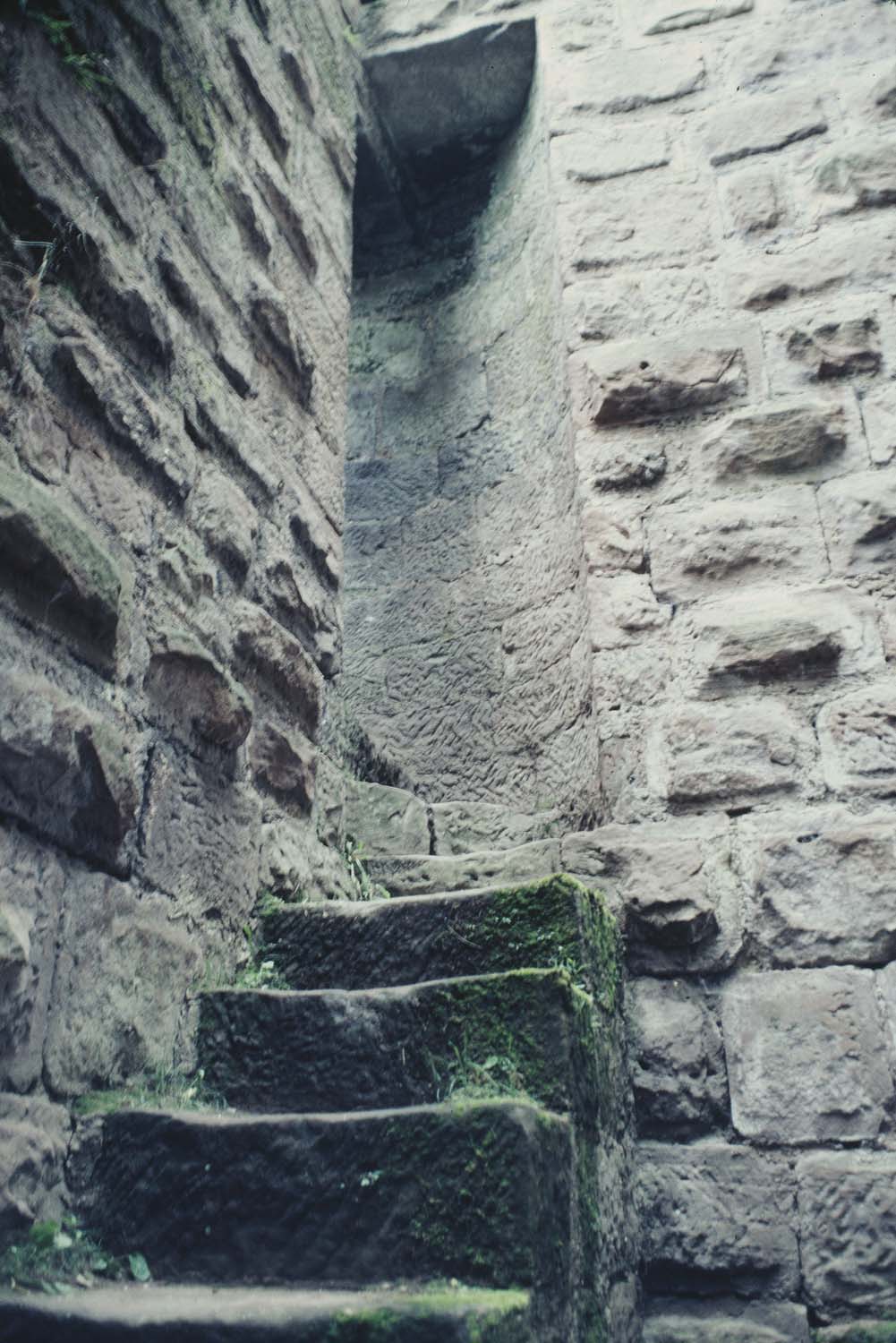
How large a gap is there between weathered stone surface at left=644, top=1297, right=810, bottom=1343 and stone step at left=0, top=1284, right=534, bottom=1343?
682 millimetres

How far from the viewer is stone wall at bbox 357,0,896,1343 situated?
1.63 meters

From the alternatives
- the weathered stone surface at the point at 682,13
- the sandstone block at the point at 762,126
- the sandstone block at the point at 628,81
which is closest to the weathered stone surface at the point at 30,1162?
the sandstone block at the point at 762,126

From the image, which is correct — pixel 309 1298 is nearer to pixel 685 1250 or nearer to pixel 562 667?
pixel 685 1250

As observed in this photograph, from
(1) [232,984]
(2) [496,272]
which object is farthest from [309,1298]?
(2) [496,272]

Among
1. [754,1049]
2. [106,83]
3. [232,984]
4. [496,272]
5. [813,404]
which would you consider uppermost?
[496,272]

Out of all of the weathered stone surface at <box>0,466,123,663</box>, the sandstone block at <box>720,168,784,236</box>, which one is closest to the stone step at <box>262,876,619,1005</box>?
the weathered stone surface at <box>0,466,123,663</box>

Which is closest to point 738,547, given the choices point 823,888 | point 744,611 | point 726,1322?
point 744,611

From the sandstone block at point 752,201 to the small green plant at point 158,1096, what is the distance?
207 cm

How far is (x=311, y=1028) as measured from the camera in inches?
54.4

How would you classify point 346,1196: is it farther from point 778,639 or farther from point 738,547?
point 738,547

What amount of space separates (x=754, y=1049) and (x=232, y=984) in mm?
825

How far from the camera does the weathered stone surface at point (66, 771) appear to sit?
1.14 metres

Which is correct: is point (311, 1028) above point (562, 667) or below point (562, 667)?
below

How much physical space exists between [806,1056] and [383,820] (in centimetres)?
87
